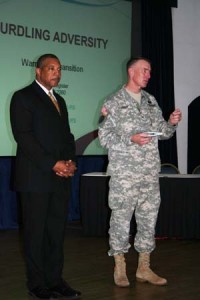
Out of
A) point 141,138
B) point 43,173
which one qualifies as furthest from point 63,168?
point 141,138

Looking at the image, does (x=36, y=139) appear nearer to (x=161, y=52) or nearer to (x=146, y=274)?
(x=146, y=274)

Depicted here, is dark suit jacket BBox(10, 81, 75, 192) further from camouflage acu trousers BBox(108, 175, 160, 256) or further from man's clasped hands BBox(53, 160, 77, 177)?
camouflage acu trousers BBox(108, 175, 160, 256)

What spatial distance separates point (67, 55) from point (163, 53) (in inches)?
61.8

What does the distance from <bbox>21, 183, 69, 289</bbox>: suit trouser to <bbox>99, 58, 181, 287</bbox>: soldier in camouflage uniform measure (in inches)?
18.3

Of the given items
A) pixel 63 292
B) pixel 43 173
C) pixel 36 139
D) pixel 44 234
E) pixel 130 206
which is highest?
pixel 36 139

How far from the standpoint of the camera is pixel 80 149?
280 inches

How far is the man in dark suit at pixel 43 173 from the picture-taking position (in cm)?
338

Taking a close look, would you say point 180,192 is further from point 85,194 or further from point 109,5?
point 109,5

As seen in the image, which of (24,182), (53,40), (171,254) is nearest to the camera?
(24,182)

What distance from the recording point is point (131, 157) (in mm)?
3844

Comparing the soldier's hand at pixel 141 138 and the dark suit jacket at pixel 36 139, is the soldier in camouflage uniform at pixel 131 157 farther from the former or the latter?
the dark suit jacket at pixel 36 139

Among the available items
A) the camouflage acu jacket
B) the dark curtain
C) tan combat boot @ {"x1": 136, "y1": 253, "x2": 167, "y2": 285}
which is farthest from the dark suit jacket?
the dark curtain

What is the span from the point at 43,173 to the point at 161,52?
15.8ft

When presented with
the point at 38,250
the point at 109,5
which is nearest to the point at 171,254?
the point at 38,250
